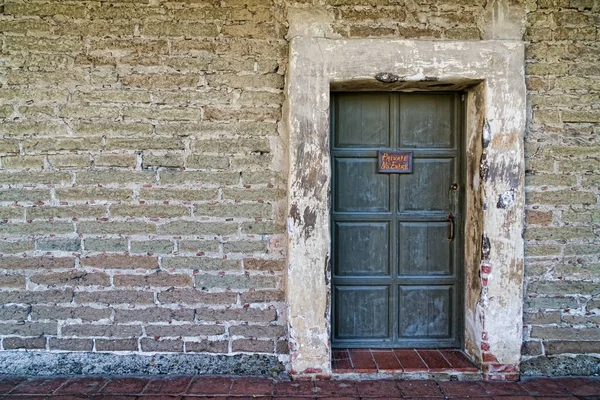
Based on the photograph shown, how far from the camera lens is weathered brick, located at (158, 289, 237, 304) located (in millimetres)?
3119

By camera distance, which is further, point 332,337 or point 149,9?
point 332,337

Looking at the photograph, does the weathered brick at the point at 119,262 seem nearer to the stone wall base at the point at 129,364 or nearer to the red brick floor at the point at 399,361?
the stone wall base at the point at 129,364

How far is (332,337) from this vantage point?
3.37 m

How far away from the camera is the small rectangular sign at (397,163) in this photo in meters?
3.26

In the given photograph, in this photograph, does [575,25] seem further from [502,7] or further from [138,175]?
[138,175]

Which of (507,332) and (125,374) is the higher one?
(507,332)

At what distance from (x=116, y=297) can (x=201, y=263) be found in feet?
2.19

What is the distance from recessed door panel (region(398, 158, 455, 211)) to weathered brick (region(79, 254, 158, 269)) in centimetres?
192

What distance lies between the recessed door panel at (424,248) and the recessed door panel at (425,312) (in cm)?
14

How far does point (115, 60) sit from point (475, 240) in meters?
2.92

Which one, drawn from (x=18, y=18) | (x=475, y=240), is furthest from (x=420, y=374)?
(x=18, y=18)

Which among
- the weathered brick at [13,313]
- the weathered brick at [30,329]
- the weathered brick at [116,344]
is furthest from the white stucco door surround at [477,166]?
the weathered brick at [13,313]

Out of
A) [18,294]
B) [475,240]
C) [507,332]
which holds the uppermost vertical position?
[475,240]

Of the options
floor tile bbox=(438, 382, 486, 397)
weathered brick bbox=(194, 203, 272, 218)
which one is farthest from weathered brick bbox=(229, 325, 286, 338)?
floor tile bbox=(438, 382, 486, 397)
